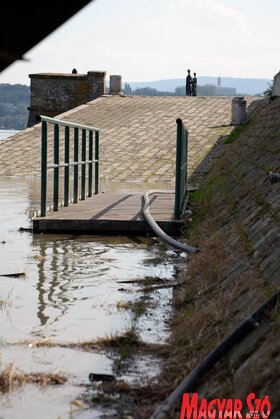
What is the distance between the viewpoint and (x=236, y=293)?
5.40 metres

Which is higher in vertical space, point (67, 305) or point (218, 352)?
point (218, 352)

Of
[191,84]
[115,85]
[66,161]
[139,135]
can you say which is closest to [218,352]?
[66,161]

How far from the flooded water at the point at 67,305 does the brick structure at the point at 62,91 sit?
2615cm

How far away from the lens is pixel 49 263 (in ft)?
30.3

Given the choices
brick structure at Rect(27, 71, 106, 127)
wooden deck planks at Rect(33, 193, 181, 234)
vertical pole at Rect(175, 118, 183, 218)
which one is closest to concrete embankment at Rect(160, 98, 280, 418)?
wooden deck planks at Rect(33, 193, 181, 234)

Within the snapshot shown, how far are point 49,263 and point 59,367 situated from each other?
415 cm

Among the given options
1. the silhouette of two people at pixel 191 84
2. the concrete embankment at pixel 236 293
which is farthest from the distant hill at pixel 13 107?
the concrete embankment at pixel 236 293

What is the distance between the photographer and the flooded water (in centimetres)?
473

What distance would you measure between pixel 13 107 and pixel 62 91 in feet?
311

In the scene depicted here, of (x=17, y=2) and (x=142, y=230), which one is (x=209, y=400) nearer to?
(x=17, y=2)

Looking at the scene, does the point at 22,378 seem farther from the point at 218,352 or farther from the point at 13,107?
the point at 13,107

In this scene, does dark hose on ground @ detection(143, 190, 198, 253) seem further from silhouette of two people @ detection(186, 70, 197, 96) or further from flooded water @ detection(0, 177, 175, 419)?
silhouette of two people @ detection(186, 70, 197, 96)

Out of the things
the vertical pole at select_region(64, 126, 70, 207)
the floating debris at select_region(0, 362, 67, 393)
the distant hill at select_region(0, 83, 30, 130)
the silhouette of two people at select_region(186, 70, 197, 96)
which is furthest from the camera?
the distant hill at select_region(0, 83, 30, 130)

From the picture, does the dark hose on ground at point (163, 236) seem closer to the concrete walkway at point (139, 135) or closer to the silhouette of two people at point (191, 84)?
the concrete walkway at point (139, 135)
